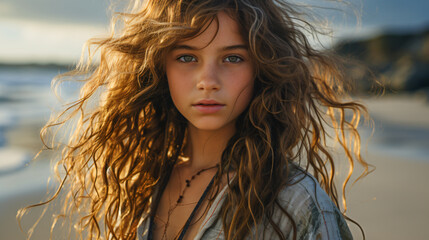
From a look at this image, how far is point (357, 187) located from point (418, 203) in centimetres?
66

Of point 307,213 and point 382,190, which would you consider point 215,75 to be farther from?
point 382,190

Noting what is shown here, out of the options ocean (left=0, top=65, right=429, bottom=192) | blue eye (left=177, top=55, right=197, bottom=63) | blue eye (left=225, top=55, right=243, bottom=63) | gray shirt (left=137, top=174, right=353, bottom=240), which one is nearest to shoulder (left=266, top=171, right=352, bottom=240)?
gray shirt (left=137, top=174, right=353, bottom=240)

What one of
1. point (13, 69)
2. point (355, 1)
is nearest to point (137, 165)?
point (355, 1)

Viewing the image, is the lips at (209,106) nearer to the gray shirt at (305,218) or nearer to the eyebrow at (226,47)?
the eyebrow at (226,47)

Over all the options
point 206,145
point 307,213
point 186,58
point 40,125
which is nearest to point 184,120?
point 206,145

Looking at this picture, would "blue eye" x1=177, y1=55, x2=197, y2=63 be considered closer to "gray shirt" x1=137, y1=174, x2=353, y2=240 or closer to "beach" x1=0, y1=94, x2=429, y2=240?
"gray shirt" x1=137, y1=174, x2=353, y2=240

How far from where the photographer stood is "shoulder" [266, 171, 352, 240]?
175 centimetres

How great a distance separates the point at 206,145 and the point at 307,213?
64 cm

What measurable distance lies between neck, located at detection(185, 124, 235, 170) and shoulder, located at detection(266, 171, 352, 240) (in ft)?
1.38

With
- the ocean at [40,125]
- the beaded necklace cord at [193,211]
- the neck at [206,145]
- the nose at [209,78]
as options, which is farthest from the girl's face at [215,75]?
the ocean at [40,125]

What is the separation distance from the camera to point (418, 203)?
4.67 metres

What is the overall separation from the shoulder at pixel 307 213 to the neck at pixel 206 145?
42 centimetres

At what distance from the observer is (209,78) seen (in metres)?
1.94

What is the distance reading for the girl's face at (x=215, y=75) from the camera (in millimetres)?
1955
